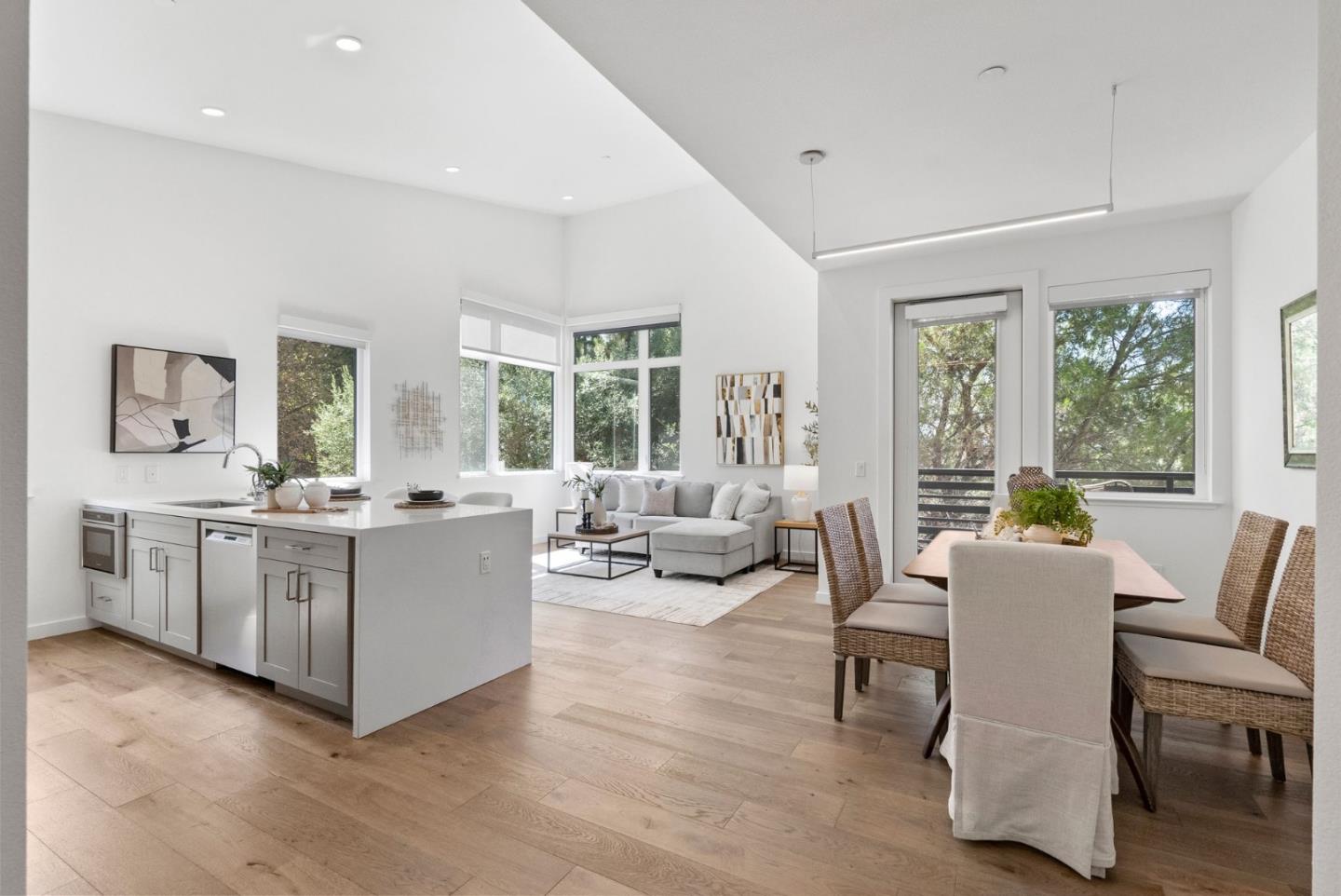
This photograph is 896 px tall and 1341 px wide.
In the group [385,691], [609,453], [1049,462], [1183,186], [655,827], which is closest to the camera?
[655,827]

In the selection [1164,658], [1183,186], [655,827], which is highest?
[1183,186]

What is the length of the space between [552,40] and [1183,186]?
12.0 feet

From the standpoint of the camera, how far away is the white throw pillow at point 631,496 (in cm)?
726

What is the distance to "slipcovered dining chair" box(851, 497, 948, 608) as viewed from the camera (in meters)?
3.11

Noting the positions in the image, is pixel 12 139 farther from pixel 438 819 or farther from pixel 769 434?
pixel 769 434

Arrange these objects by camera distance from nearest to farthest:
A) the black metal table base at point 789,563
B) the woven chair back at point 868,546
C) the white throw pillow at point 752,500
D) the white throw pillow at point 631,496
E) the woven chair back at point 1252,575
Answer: the woven chair back at point 1252,575 < the woven chair back at point 868,546 < the black metal table base at point 789,563 < the white throw pillow at point 752,500 < the white throw pillow at point 631,496

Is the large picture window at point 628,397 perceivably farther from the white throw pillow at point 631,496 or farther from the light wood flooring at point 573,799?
the light wood flooring at point 573,799

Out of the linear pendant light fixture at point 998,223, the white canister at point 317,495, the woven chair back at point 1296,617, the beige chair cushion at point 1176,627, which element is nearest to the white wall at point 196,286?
the white canister at point 317,495

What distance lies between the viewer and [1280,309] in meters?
3.17

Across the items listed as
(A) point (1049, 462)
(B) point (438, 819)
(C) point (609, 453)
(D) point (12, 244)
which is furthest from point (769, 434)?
(D) point (12, 244)

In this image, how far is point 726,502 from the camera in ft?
21.9

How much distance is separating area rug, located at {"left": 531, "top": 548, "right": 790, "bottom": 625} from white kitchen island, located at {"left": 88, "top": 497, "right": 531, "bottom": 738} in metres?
1.11

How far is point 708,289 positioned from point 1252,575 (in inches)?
229

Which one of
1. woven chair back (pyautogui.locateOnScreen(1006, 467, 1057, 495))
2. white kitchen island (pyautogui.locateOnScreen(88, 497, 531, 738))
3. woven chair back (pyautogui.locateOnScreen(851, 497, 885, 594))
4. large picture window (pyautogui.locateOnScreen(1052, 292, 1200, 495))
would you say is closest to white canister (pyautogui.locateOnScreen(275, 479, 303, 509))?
white kitchen island (pyautogui.locateOnScreen(88, 497, 531, 738))
